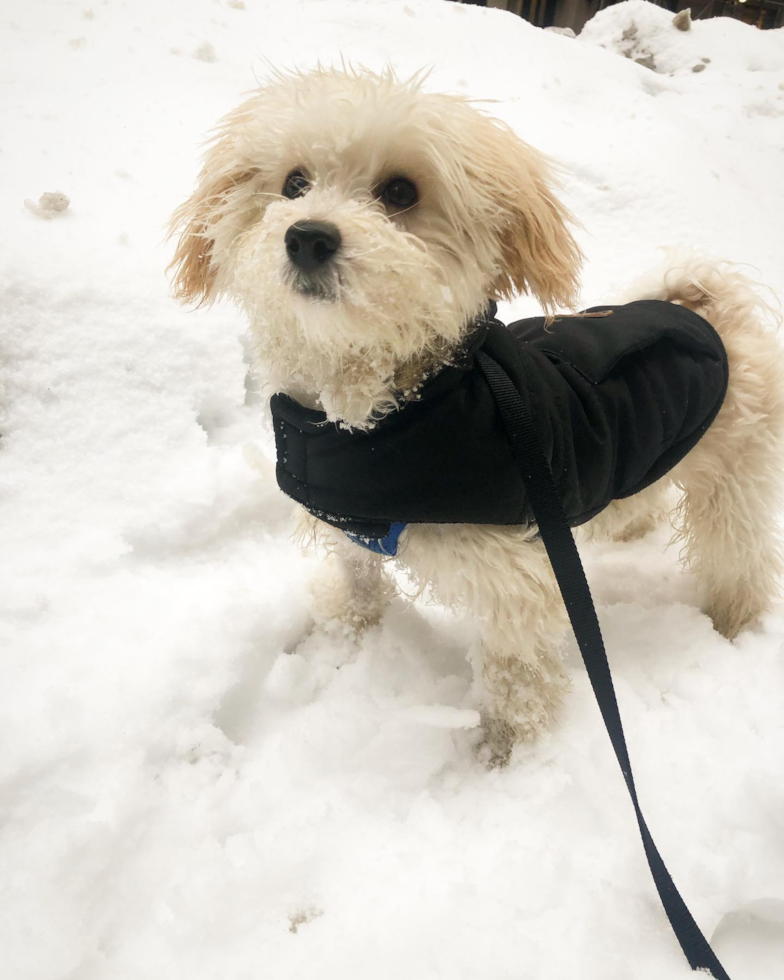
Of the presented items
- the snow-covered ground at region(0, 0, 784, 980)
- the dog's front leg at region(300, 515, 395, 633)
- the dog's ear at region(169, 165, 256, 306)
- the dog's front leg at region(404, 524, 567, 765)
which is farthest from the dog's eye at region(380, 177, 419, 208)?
the snow-covered ground at region(0, 0, 784, 980)

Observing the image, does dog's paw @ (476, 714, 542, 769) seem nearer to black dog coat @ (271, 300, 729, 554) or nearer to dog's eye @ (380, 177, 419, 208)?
black dog coat @ (271, 300, 729, 554)

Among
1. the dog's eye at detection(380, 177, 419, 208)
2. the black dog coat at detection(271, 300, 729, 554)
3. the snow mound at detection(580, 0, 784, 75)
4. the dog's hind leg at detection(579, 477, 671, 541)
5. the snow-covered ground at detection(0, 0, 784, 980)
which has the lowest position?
the snow-covered ground at detection(0, 0, 784, 980)

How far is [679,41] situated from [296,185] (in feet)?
24.8

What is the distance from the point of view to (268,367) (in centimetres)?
137

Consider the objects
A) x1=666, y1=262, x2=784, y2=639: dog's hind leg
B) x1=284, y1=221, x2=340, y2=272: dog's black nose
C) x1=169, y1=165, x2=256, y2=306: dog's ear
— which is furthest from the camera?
x1=666, y1=262, x2=784, y2=639: dog's hind leg

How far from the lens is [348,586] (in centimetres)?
186

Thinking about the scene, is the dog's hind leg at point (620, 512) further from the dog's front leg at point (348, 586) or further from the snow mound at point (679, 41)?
the snow mound at point (679, 41)

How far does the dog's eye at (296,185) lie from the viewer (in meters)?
1.25

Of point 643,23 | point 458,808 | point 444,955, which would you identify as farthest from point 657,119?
point 444,955

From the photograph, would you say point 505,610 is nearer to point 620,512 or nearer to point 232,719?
point 620,512

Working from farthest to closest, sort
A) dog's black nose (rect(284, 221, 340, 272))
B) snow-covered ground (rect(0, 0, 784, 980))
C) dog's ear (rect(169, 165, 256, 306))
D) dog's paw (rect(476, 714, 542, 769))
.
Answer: dog's paw (rect(476, 714, 542, 769))
dog's ear (rect(169, 165, 256, 306))
snow-covered ground (rect(0, 0, 784, 980))
dog's black nose (rect(284, 221, 340, 272))

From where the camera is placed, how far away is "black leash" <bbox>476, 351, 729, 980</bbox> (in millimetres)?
1060

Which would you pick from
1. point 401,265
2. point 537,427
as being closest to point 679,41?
point 537,427

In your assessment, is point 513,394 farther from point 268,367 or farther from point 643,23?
point 643,23
